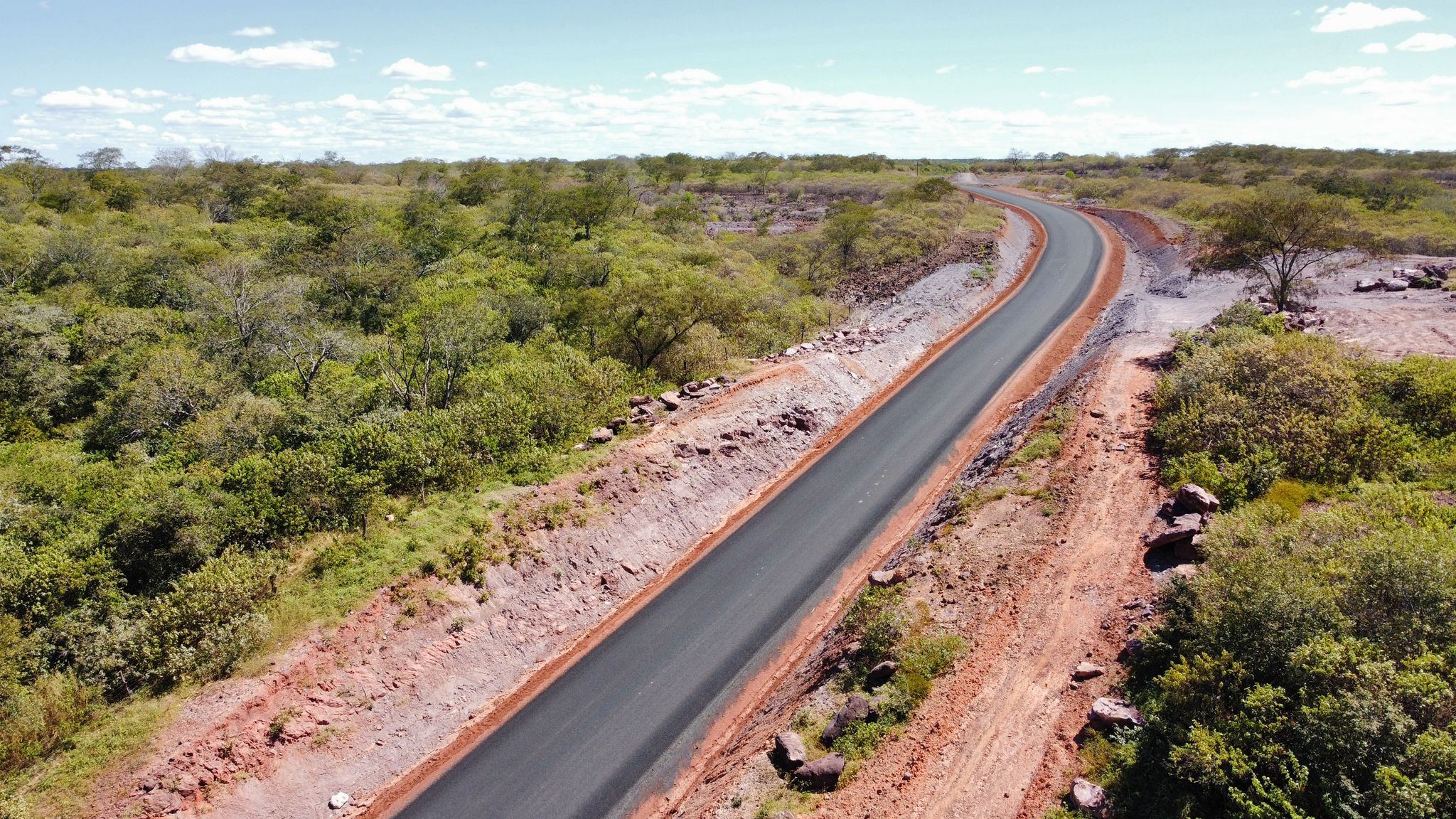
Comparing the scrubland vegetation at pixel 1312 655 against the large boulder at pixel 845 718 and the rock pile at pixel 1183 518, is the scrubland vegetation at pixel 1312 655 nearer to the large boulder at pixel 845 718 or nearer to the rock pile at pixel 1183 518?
the rock pile at pixel 1183 518

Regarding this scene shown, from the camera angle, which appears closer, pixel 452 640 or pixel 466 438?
pixel 452 640

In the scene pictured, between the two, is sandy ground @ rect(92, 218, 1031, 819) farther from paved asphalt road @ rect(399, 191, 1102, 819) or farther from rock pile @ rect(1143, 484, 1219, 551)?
rock pile @ rect(1143, 484, 1219, 551)

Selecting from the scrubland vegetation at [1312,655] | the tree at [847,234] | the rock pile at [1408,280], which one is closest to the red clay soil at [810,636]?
the scrubland vegetation at [1312,655]

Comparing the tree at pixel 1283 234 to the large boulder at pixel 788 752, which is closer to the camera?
the large boulder at pixel 788 752

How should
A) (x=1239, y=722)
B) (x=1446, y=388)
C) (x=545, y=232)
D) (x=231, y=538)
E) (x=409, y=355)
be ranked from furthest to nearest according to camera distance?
(x=545, y=232) → (x=409, y=355) → (x=1446, y=388) → (x=231, y=538) → (x=1239, y=722)

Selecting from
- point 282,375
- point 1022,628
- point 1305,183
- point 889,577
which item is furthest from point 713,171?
point 1022,628

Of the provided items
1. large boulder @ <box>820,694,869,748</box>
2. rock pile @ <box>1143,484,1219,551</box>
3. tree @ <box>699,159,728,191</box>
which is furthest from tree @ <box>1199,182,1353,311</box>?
tree @ <box>699,159,728,191</box>

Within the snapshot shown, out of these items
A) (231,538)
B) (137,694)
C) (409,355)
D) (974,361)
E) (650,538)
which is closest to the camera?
(137,694)

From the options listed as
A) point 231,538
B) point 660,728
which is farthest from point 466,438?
point 660,728

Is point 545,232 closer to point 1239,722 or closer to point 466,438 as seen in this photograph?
point 466,438
